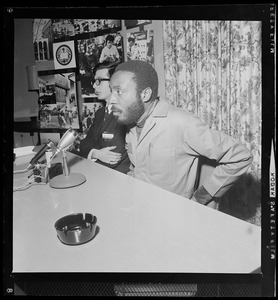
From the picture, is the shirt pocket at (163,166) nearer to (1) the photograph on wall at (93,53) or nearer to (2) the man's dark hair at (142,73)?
(2) the man's dark hair at (142,73)

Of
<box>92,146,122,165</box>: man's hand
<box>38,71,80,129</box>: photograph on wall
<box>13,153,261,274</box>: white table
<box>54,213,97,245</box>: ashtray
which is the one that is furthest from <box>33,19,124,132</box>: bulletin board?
<box>54,213,97,245</box>: ashtray

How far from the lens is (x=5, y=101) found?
1.05 m

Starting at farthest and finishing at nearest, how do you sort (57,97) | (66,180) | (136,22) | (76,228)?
1. (66,180)
2. (57,97)
3. (136,22)
4. (76,228)

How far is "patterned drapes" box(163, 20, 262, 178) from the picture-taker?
1.01 meters

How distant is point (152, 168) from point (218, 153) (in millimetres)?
239

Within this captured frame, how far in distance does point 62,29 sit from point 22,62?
0.58 feet

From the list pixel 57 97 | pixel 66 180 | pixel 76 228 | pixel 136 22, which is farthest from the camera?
pixel 66 180

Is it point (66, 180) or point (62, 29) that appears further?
point (66, 180)

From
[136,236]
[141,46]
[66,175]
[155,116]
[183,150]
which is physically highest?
[141,46]

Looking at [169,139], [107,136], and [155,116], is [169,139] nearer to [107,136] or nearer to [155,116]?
[155,116]

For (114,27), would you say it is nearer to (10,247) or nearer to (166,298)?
(10,247)

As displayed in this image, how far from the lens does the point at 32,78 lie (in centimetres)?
109

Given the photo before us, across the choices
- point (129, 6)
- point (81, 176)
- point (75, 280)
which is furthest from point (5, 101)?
point (75, 280)

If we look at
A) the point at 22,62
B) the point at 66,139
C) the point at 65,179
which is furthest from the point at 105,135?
the point at 22,62
